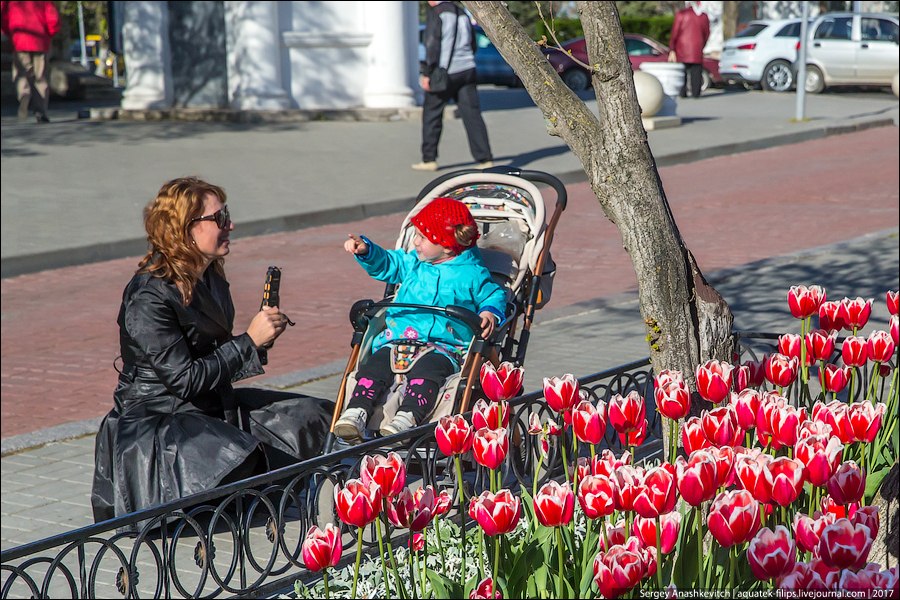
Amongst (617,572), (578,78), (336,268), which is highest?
(578,78)

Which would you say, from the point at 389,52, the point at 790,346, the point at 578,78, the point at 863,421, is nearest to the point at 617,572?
the point at 863,421

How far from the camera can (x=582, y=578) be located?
2584 millimetres

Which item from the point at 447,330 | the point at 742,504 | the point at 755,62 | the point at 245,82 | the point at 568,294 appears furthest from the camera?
the point at 755,62

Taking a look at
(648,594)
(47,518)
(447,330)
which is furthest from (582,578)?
(47,518)

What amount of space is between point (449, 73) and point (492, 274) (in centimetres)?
906

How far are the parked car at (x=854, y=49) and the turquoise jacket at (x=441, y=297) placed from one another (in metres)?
24.1

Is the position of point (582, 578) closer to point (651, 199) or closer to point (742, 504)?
point (742, 504)

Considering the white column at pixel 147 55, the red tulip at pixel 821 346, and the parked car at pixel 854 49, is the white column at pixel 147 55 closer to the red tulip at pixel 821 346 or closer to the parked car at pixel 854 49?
the parked car at pixel 854 49

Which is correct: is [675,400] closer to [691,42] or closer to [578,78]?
[691,42]

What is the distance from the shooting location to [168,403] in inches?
173

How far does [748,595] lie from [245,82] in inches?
725

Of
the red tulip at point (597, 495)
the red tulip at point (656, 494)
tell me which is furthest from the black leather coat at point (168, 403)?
the red tulip at point (656, 494)

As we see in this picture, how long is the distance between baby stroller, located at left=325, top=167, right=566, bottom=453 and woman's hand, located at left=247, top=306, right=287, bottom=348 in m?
0.47

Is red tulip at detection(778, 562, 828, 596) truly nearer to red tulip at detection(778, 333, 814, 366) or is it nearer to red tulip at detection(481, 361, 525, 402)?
red tulip at detection(481, 361, 525, 402)
